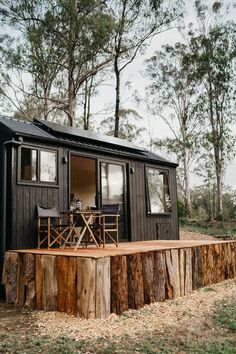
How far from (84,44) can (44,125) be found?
8.77 m

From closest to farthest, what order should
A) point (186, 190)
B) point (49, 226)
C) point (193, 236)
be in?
point (49, 226)
point (193, 236)
point (186, 190)

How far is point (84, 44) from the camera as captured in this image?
14016mm

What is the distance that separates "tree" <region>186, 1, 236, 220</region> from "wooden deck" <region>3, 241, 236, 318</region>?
506 inches

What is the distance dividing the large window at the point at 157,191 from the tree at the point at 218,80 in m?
9.23

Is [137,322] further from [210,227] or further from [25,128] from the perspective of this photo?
[210,227]

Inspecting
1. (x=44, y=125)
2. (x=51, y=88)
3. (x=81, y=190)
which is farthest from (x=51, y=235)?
(x=51, y=88)

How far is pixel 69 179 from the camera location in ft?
20.3

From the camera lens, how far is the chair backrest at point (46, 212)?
5.42 meters

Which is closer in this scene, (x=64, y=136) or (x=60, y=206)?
(x=60, y=206)

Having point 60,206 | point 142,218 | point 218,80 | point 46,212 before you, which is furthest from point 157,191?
point 218,80

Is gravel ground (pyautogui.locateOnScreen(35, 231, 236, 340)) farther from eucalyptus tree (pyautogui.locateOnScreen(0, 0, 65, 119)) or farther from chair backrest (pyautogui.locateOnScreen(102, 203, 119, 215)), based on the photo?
eucalyptus tree (pyautogui.locateOnScreen(0, 0, 65, 119))

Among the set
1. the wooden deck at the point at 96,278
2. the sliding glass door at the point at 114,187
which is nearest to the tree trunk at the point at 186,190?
the sliding glass door at the point at 114,187

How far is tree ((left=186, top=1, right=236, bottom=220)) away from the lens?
57.4 feet

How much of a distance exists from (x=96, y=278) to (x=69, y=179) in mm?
2616
